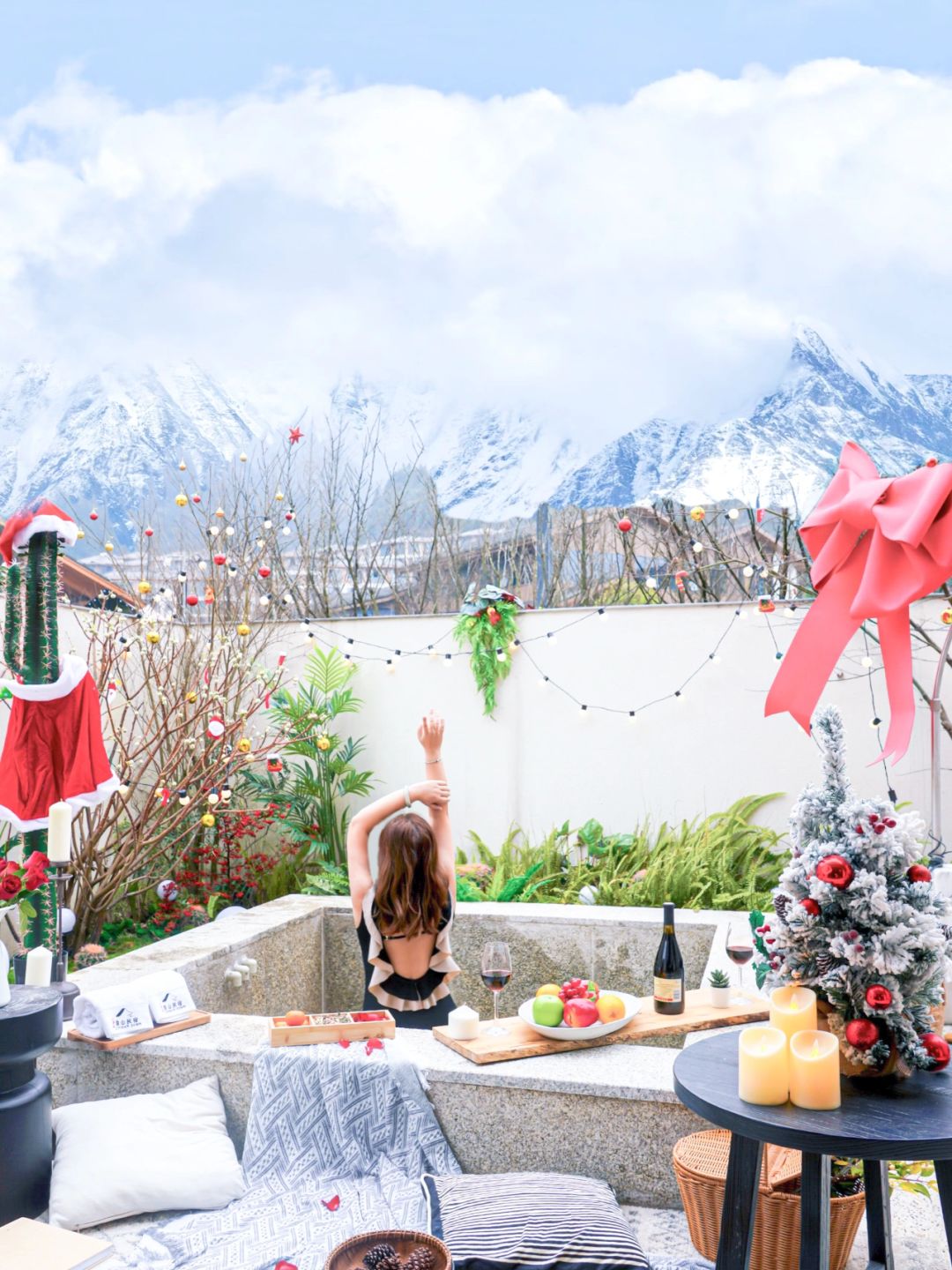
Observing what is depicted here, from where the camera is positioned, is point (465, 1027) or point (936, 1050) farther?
point (465, 1027)

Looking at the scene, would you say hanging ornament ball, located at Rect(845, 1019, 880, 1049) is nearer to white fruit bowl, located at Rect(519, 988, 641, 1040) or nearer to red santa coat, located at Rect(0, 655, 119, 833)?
white fruit bowl, located at Rect(519, 988, 641, 1040)

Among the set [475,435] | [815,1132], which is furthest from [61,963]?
[475,435]

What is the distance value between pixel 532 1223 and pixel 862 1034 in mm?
1005

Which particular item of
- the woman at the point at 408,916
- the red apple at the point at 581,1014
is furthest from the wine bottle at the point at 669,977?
the woman at the point at 408,916

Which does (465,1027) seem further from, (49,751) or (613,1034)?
(49,751)

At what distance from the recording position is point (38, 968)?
3035 millimetres

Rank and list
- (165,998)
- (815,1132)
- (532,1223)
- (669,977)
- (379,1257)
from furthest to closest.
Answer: (165,998) < (669,977) < (532,1223) < (379,1257) < (815,1132)

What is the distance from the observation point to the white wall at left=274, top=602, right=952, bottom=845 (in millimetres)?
5848

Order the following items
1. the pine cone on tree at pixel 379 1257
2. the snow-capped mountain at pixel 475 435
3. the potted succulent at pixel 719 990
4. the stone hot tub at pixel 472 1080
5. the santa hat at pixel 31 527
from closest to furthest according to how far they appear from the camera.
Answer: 1. the pine cone on tree at pixel 379 1257
2. the stone hot tub at pixel 472 1080
3. the potted succulent at pixel 719 990
4. the santa hat at pixel 31 527
5. the snow-capped mountain at pixel 475 435

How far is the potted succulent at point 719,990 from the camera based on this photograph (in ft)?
10.2

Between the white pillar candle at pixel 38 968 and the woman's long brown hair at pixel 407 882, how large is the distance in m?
1.06

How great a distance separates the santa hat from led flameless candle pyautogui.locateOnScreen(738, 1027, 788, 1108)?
2778 millimetres

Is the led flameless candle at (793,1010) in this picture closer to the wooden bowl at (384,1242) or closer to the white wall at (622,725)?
the wooden bowl at (384,1242)

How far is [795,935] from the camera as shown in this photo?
186 cm
